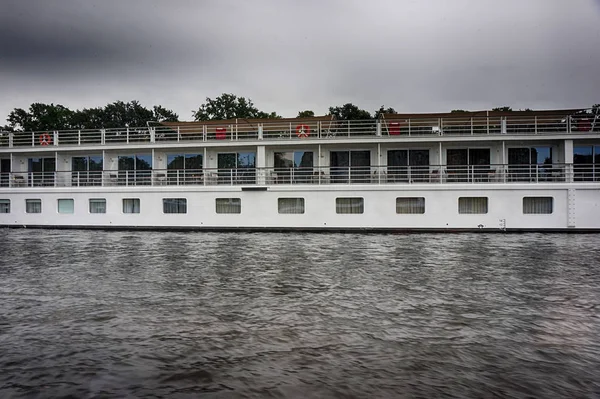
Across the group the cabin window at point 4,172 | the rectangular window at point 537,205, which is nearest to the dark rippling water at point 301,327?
the rectangular window at point 537,205

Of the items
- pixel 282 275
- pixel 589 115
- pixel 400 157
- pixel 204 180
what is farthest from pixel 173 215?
pixel 589 115

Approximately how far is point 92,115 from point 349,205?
51.9 meters

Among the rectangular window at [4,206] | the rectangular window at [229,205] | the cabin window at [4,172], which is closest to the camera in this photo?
the rectangular window at [229,205]

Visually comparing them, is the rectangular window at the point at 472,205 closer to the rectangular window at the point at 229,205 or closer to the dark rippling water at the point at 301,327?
the dark rippling water at the point at 301,327

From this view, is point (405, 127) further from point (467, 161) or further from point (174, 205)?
point (174, 205)

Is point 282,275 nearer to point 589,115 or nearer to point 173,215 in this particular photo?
point 173,215

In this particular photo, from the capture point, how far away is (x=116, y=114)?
64.1 metres

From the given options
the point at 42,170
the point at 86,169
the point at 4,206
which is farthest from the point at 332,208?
the point at 42,170

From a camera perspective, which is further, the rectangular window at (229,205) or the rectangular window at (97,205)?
the rectangular window at (97,205)

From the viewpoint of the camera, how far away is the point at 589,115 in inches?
1026

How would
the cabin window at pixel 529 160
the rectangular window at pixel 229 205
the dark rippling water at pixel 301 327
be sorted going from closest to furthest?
the dark rippling water at pixel 301 327 < the rectangular window at pixel 229 205 < the cabin window at pixel 529 160

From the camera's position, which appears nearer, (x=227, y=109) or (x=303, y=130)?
(x=303, y=130)

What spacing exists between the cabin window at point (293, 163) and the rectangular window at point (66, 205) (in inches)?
432

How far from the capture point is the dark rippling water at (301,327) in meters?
5.30
